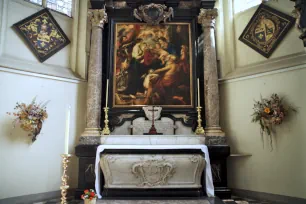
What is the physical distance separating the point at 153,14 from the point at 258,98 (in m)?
3.48

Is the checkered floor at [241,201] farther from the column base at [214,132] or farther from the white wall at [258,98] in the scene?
the column base at [214,132]

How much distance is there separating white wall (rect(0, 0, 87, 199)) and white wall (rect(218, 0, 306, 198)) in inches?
153

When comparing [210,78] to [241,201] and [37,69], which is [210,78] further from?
[37,69]

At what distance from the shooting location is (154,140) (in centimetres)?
648

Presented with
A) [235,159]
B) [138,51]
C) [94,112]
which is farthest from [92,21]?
[235,159]

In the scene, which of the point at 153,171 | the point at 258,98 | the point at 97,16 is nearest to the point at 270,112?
the point at 258,98

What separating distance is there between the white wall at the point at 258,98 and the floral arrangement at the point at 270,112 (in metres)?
0.16

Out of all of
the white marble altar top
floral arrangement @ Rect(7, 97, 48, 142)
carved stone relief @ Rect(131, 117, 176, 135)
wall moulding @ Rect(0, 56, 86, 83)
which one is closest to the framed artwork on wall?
wall moulding @ Rect(0, 56, 86, 83)

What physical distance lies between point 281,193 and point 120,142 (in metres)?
3.70

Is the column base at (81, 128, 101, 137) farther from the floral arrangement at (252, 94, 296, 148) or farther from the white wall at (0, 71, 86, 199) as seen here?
the floral arrangement at (252, 94, 296, 148)

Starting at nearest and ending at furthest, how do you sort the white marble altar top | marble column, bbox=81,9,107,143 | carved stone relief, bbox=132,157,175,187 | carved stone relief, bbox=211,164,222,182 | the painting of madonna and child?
carved stone relief, bbox=132,157,175,187 < carved stone relief, bbox=211,164,222,182 < the white marble altar top < marble column, bbox=81,9,107,143 < the painting of madonna and child

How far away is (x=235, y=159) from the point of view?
6.87 metres

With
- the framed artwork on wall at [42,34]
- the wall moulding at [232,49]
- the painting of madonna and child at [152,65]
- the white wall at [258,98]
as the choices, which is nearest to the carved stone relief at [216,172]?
the white wall at [258,98]

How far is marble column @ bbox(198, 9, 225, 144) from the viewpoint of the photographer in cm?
674
